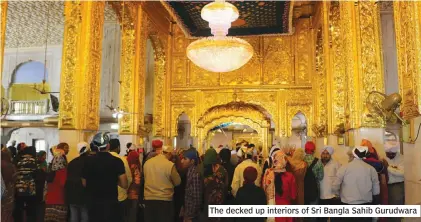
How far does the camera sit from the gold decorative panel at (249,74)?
12.6 meters

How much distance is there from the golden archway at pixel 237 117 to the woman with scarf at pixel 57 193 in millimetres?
8392

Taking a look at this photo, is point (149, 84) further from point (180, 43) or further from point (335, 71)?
point (335, 71)

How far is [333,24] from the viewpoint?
898 cm

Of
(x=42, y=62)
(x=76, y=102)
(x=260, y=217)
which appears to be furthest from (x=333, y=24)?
(x=42, y=62)

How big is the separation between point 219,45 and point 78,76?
317cm

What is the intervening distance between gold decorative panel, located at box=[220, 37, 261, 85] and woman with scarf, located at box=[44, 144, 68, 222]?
28.0ft

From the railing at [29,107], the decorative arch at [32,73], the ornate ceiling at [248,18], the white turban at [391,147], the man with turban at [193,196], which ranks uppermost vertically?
the ornate ceiling at [248,18]

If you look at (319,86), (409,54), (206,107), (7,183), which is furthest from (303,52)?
(7,183)

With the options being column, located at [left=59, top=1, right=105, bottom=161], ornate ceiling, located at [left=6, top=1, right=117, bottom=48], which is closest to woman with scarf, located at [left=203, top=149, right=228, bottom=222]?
column, located at [left=59, top=1, right=105, bottom=161]

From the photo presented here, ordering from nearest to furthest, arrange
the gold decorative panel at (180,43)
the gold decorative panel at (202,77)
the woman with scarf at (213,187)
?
the woman with scarf at (213,187) < the gold decorative panel at (202,77) < the gold decorative panel at (180,43)

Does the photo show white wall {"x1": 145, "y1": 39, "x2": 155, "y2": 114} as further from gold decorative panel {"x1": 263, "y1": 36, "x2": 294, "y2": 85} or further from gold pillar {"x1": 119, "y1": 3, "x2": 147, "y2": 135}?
gold decorative panel {"x1": 263, "y1": 36, "x2": 294, "y2": 85}

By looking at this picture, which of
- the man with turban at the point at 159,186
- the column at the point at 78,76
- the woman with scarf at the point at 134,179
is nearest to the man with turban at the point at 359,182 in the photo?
the man with turban at the point at 159,186

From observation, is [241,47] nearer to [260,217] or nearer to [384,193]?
[384,193]

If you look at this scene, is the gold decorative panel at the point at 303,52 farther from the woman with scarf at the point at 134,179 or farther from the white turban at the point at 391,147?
the woman with scarf at the point at 134,179
